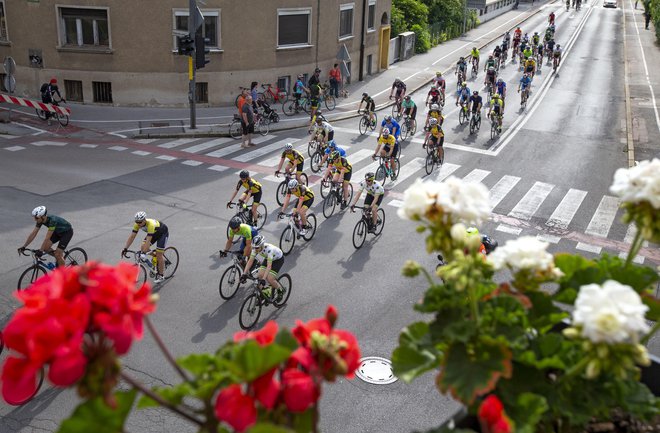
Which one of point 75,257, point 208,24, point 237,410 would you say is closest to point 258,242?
point 75,257

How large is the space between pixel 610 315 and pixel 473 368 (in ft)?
2.13

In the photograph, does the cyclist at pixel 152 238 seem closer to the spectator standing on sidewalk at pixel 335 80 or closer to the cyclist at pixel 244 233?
the cyclist at pixel 244 233

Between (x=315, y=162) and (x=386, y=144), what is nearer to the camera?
(x=386, y=144)

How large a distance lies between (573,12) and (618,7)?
14.6m

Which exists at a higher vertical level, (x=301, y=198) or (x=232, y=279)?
(x=301, y=198)

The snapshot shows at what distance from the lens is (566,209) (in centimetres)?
1873

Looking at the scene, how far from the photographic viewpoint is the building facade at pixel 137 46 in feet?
90.6

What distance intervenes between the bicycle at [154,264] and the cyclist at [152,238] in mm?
85

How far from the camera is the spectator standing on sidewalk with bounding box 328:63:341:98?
32.4 m

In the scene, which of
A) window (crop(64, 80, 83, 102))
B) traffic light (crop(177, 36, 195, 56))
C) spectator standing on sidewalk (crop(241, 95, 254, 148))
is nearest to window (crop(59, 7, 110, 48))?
window (crop(64, 80, 83, 102))

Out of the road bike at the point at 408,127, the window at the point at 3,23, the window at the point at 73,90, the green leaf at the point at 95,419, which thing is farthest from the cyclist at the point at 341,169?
the window at the point at 3,23

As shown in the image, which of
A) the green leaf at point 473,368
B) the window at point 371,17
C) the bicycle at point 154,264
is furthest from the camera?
the window at point 371,17

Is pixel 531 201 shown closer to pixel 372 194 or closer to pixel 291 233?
pixel 372 194

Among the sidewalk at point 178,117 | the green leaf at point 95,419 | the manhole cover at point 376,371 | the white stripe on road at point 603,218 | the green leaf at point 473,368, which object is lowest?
the manhole cover at point 376,371
